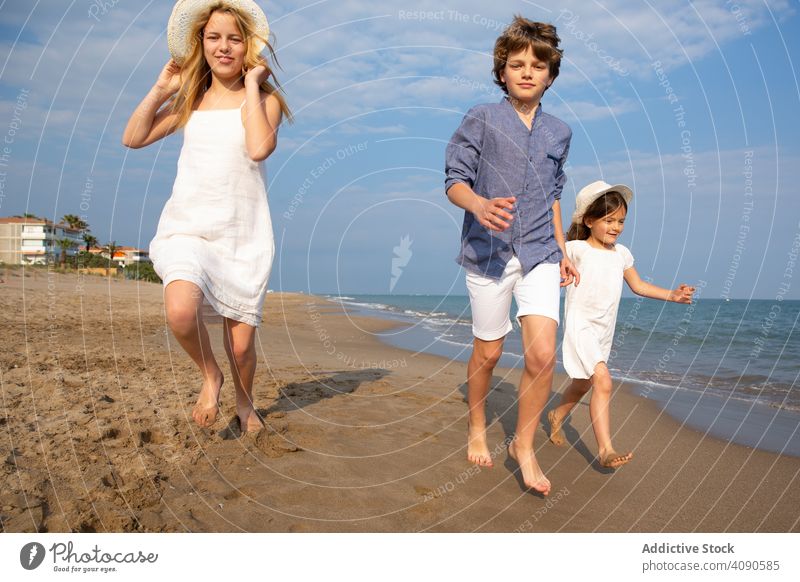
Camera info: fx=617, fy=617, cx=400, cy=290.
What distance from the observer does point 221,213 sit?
401 centimetres

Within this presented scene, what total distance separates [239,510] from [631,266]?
3.62 meters

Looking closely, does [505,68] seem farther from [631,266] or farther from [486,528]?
[486,528]

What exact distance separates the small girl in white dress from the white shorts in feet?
2.72

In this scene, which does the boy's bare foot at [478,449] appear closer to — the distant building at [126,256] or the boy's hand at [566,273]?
the boy's hand at [566,273]

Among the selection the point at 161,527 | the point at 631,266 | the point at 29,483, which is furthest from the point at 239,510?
the point at 631,266

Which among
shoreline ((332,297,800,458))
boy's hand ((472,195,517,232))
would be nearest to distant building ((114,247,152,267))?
shoreline ((332,297,800,458))

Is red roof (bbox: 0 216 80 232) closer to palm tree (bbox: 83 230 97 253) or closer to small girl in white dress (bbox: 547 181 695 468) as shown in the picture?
palm tree (bbox: 83 230 97 253)

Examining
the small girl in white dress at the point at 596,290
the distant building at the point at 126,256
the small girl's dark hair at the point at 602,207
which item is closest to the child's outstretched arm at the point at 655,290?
the small girl in white dress at the point at 596,290

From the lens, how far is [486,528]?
3.13 metres

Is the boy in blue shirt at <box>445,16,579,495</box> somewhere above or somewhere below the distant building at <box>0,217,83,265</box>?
above

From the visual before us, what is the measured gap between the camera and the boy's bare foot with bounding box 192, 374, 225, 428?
4.19 meters

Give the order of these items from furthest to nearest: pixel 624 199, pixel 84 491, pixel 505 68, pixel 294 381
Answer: pixel 294 381, pixel 624 199, pixel 505 68, pixel 84 491

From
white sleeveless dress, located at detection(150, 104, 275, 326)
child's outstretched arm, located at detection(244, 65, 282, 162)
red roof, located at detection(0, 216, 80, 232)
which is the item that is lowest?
red roof, located at detection(0, 216, 80, 232)

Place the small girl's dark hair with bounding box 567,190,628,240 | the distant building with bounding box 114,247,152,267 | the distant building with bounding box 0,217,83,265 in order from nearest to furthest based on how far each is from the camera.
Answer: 1. the small girl's dark hair with bounding box 567,190,628,240
2. the distant building with bounding box 0,217,83,265
3. the distant building with bounding box 114,247,152,267
